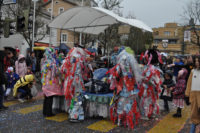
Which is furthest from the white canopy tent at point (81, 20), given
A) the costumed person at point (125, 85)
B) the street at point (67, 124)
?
the street at point (67, 124)

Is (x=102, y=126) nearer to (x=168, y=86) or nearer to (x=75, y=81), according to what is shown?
(x=75, y=81)

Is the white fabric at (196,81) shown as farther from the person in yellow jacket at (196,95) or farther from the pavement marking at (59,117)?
the pavement marking at (59,117)

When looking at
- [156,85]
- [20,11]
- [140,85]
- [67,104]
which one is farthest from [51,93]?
[20,11]

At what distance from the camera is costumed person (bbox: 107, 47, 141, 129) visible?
4582mm

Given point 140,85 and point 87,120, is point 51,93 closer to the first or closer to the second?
point 87,120

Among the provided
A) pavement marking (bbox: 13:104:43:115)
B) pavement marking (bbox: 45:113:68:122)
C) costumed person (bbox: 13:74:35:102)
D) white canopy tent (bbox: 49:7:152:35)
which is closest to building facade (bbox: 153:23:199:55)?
white canopy tent (bbox: 49:7:152:35)

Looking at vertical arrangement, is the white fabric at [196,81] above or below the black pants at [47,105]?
above

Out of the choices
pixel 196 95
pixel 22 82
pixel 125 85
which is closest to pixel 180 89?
pixel 196 95

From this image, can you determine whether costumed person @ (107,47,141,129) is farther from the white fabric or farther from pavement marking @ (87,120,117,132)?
the white fabric

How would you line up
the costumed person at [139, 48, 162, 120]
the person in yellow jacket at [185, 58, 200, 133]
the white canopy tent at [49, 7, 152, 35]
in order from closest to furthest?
the person in yellow jacket at [185, 58, 200, 133], the costumed person at [139, 48, 162, 120], the white canopy tent at [49, 7, 152, 35]

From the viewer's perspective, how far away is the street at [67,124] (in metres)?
4.50

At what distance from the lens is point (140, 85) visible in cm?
524

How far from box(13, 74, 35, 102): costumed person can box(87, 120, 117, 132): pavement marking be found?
3299mm

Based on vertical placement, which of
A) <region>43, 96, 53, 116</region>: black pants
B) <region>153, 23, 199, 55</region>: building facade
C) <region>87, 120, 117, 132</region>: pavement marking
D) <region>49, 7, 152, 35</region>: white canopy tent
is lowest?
<region>87, 120, 117, 132</region>: pavement marking
